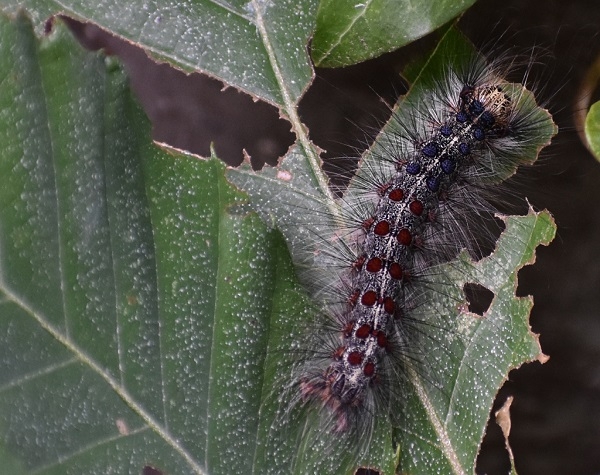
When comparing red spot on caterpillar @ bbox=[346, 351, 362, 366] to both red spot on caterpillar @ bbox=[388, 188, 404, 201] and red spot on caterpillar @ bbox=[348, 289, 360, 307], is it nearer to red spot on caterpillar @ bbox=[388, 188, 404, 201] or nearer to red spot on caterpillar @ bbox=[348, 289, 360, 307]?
red spot on caterpillar @ bbox=[348, 289, 360, 307]

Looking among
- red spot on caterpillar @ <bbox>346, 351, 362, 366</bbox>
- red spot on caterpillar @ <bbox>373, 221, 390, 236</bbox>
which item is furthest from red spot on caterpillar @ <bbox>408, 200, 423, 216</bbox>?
red spot on caterpillar @ <bbox>346, 351, 362, 366</bbox>

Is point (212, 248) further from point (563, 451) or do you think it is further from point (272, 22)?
point (563, 451)

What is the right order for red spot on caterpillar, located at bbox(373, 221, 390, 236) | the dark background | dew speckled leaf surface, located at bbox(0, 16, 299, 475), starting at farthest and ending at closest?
the dark background → red spot on caterpillar, located at bbox(373, 221, 390, 236) → dew speckled leaf surface, located at bbox(0, 16, 299, 475)

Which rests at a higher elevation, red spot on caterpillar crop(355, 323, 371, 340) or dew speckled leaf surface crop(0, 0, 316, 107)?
dew speckled leaf surface crop(0, 0, 316, 107)

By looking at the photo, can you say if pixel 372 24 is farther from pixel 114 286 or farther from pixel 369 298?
pixel 114 286

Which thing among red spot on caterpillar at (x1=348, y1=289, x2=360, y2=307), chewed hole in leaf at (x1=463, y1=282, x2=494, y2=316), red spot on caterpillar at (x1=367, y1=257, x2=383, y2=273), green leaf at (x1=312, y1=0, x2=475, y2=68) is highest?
green leaf at (x1=312, y1=0, x2=475, y2=68)

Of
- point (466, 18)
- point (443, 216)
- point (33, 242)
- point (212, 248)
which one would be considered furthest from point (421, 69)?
point (33, 242)
